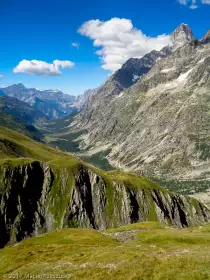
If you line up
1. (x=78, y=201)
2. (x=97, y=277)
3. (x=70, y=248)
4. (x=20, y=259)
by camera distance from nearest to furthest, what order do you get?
(x=97, y=277) → (x=20, y=259) → (x=70, y=248) → (x=78, y=201)

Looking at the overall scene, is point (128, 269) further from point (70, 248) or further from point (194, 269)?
point (70, 248)

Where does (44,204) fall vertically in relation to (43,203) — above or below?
below

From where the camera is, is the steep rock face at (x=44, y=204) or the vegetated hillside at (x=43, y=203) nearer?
the steep rock face at (x=44, y=204)

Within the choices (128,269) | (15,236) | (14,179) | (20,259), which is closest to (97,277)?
(128,269)

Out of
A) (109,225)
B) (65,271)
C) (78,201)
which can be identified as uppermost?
(65,271)

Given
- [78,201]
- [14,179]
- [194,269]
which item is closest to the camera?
Answer: [194,269]

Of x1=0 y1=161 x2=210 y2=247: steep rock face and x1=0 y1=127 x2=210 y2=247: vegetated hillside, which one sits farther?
x1=0 y1=127 x2=210 y2=247: vegetated hillside

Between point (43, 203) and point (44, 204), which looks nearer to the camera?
point (44, 204)

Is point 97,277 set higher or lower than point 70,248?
higher

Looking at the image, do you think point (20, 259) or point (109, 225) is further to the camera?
point (109, 225)

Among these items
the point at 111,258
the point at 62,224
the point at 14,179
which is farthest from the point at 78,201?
the point at 111,258
